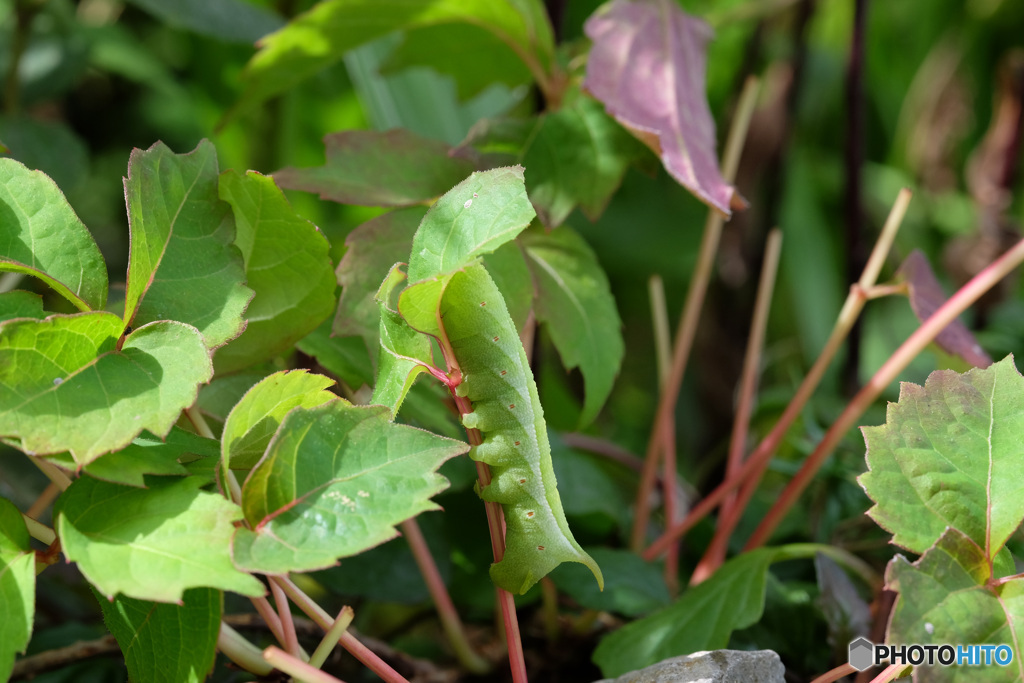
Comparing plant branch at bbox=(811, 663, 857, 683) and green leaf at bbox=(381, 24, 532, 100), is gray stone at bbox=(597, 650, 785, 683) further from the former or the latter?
green leaf at bbox=(381, 24, 532, 100)

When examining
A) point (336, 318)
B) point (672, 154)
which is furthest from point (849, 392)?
point (336, 318)

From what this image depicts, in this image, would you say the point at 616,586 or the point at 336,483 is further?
the point at 616,586

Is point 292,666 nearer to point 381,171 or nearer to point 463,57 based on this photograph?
point 381,171

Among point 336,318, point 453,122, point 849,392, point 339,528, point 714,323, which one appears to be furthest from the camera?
point 714,323

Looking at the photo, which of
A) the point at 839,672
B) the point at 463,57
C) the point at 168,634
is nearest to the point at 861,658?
the point at 839,672

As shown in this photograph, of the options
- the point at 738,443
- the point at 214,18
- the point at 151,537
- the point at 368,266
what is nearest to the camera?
the point at 151,537

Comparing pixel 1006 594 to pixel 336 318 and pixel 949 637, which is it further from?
pixel 336 318

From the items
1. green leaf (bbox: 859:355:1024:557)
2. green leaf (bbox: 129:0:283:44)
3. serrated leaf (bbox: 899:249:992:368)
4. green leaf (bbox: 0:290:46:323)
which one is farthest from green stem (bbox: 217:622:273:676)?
green leaf (bbox: 129:0:283:44)
